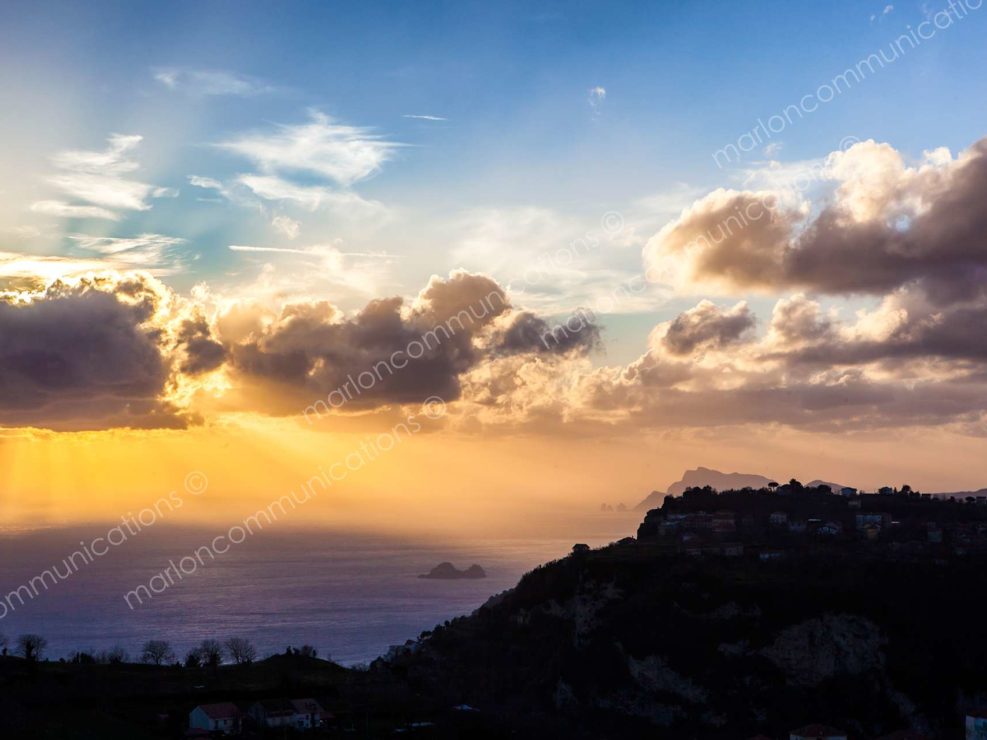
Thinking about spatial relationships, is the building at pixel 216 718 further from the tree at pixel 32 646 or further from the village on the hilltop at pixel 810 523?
the village on the hilltop at pixel 810 523

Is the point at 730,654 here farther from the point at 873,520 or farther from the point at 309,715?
the point at 873,520

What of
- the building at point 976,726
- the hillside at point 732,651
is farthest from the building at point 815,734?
the building at point 976,726

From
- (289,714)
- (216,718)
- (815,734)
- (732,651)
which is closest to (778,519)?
(732,651)

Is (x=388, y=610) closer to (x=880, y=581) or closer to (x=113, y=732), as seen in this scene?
(x=880, y=581)

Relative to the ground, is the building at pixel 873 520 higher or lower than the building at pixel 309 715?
higher

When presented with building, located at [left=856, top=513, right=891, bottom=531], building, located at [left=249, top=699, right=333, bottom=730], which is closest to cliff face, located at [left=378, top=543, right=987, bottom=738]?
building, located at [left=249, top=699, right=333, bottom=730]

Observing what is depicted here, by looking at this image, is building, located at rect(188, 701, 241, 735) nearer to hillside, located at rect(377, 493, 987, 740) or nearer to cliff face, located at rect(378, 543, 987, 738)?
cliff face, located at rect(378, 543, 987, 738)

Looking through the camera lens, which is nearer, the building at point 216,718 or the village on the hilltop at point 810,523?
the building at point 216,718
